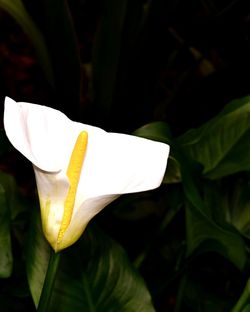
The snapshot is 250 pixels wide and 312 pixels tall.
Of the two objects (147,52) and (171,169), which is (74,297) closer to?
(171,169)

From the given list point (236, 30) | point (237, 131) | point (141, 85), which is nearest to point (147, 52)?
point (141, 85)

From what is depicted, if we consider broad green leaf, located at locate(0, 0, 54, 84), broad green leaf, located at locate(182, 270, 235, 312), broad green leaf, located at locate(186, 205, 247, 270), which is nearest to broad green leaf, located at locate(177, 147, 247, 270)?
broad green leaf, located at locate(186, 205, 247, 270)

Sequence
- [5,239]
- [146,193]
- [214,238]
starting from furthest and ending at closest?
[146,193] → [214,238] → [5,239]

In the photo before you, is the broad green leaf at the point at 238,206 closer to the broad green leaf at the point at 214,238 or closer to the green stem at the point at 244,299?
the broad green leaf at the point at 214,238

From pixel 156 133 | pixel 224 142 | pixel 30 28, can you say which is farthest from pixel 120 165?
pixel 30 28

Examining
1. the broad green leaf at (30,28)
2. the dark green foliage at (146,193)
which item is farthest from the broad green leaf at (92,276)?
the broad green leaf at (30,28)

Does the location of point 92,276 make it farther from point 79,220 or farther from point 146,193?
point 146,193
